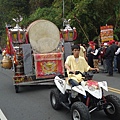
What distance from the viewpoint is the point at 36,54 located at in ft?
28.3

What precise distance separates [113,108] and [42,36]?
459 centimetres

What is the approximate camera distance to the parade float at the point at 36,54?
857 cm

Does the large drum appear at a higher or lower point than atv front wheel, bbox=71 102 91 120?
higher

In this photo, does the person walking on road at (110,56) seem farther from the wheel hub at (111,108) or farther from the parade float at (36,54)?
the wheel hub at (111,108)

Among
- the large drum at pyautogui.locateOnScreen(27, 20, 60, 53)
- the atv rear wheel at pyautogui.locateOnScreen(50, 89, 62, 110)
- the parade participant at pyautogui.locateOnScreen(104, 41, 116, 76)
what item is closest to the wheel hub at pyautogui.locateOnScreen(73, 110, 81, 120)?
the atv rear wheel at pyautogui.locateOnScreen(50, 89, 62, 110)

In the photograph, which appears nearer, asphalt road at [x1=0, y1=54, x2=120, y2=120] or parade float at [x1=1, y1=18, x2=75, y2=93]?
asphalt road at [x1=0, y1=54, x2=120, y2=120]

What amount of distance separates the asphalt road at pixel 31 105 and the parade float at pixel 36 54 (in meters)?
0.41

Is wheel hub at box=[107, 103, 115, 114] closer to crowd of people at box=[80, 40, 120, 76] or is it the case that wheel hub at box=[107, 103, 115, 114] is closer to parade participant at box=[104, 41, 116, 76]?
crowd of people at box=[80, 40, 120, 76]

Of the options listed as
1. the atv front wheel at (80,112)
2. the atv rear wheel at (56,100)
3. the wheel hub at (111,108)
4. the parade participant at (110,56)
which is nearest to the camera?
the atv front wheel at (80,112)

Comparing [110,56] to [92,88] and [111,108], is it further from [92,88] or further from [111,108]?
[92,88]

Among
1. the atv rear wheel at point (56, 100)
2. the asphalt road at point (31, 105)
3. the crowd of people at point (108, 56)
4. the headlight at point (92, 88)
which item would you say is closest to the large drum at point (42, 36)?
the asphalt road at point (31, 105)

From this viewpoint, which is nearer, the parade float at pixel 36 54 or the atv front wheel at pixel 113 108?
the atv front wheel at pixel 113 108

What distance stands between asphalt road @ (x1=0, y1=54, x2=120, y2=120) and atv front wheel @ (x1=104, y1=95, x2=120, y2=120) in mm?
220

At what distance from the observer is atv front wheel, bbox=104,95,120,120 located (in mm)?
4947
